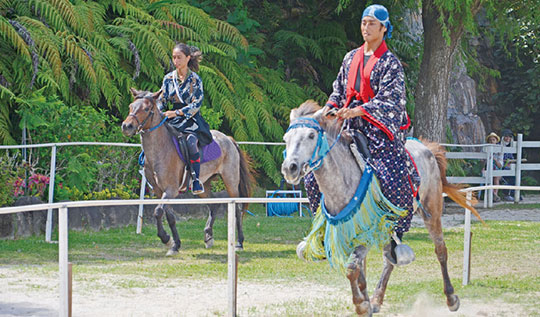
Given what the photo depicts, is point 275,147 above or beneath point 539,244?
above

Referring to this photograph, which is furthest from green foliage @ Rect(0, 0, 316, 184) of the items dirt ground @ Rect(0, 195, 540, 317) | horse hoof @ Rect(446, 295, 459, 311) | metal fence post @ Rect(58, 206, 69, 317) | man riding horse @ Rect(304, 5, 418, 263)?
metal fence post @ Rect(58, 206, 69, 317)

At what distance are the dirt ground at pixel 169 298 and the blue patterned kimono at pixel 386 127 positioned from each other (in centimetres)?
120

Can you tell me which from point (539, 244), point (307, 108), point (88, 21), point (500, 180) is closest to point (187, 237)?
point (88, 21)

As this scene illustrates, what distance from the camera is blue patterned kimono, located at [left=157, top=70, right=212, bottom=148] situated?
29.2ft

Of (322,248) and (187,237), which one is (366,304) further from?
(187,237)

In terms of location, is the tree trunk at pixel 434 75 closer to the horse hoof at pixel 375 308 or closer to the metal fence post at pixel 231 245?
the horse hoof at pixel 375 308

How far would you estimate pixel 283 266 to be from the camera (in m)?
8.22

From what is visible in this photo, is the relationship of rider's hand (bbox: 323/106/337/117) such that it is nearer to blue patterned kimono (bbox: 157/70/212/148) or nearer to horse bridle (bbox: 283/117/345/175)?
horse bridle (bbox: 283/117/345/175)

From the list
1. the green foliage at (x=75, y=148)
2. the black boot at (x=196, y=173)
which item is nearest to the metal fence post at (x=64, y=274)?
the black boot at (x=196, y=173)

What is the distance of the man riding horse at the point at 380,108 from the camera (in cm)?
529

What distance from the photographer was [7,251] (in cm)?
825

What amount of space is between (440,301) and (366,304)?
175 cm

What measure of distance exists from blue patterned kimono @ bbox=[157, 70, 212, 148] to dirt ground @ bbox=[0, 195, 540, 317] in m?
2.46

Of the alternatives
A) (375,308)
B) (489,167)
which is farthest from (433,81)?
(375,308)
